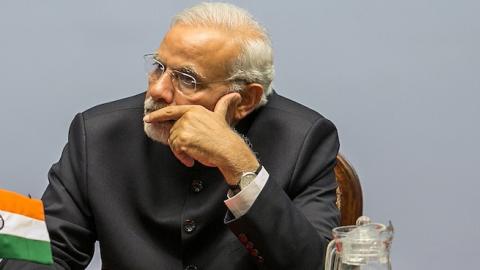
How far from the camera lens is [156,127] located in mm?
2271

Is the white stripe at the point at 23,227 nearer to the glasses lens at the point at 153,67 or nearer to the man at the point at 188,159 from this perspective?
the man at the point at 188,159

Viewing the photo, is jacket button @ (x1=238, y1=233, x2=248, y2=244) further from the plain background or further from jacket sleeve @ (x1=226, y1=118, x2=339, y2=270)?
the plain background

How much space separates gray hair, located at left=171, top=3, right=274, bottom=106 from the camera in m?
2.31

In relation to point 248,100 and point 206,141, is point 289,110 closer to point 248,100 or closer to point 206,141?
point 248,100

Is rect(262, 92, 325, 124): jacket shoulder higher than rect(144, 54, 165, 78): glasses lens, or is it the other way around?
rect(144, 54, 165, 78): glasses lens

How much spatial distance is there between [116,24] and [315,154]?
1.00 meters

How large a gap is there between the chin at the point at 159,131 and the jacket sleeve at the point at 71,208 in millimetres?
216

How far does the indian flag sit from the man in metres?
0.64

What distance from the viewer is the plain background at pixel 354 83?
309cm

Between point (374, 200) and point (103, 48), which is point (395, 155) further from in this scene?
point (103, 48)

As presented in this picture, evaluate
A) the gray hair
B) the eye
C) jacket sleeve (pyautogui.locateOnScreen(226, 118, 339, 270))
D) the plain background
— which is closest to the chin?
the eye

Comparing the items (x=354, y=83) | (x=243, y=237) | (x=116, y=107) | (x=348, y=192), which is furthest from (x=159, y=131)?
(x=354, y=83)

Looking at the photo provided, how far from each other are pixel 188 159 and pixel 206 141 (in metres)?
0.13

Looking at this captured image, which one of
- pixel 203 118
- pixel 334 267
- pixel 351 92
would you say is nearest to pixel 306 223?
pixel 203 118
